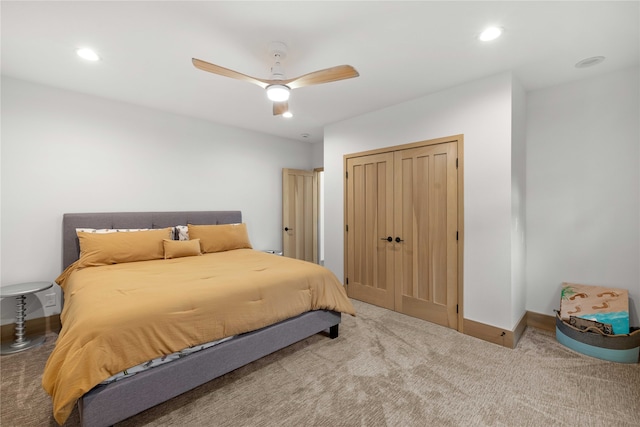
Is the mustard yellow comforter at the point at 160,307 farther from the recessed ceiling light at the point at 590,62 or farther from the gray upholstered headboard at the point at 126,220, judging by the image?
the recessed ceiling light at the point at 590,62

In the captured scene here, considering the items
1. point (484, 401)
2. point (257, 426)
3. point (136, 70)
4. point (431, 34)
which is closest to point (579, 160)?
point (431, 34)

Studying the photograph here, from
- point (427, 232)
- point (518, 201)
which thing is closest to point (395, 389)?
point (427, 232)

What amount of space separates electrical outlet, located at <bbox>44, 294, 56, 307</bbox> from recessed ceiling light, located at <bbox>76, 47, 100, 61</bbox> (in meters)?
2.51

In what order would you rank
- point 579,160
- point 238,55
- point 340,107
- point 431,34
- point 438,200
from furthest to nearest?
point 340,107
point 438,200
point 579,160
point 238,55
point 431,34

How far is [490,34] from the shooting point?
2.04 m

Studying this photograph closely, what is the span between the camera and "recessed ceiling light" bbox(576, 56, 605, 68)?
238 cm

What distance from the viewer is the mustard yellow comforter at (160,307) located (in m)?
1.45

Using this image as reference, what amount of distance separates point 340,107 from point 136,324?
3129 millimetres

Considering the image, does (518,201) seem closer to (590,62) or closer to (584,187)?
(584,187)

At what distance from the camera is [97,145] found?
3.26 meters

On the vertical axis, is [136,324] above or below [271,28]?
below

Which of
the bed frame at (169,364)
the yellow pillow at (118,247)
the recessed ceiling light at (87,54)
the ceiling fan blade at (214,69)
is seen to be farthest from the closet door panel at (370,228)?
the recessed ceiling light at (87,54)

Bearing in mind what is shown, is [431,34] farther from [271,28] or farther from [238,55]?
[238,55]

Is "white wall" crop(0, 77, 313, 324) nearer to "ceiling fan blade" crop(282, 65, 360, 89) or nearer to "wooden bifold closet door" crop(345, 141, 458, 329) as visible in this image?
"wooden bifold closet door" crop(345, 141, 458, 329)
